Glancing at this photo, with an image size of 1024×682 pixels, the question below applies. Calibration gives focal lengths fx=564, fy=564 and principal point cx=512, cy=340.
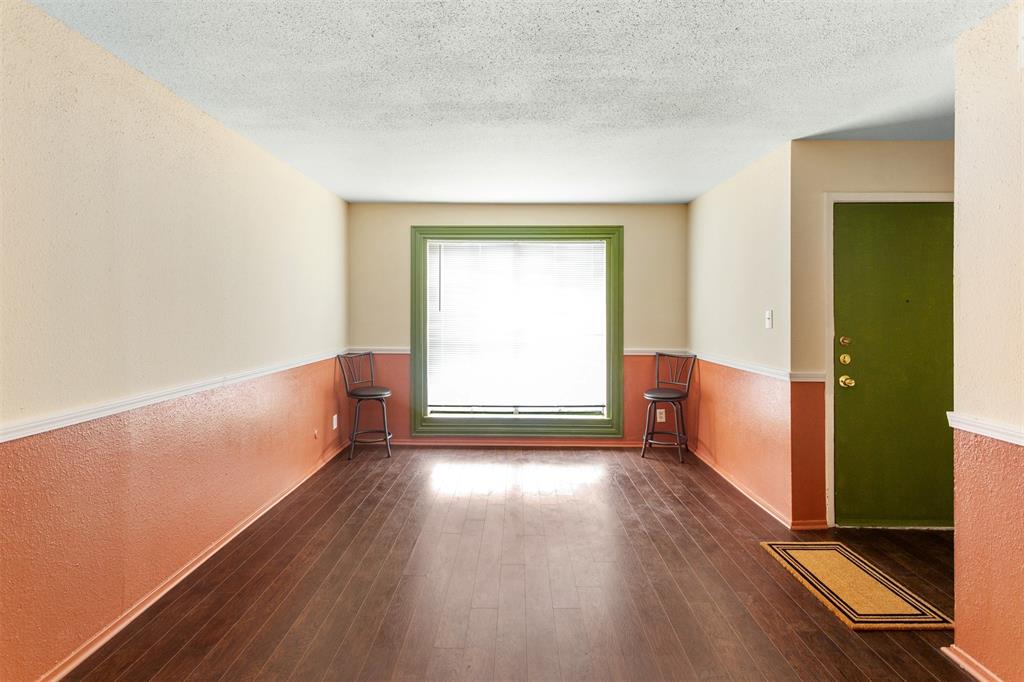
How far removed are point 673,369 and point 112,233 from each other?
4736 mm

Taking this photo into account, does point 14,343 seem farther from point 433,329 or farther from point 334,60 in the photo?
point 433,329

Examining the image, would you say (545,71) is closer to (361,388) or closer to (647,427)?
(361,388)

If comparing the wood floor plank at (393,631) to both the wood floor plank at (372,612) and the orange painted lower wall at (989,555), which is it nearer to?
the wood floor plank at (372,612)

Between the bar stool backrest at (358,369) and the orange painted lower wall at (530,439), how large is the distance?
0.16 metres

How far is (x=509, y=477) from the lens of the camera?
4.60 metres

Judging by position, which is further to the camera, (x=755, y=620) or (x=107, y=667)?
(x=755, y=620)

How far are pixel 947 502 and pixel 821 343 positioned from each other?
123 cm

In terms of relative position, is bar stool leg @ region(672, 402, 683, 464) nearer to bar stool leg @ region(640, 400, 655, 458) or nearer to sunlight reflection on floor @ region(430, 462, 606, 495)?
bar stool leg @ region(640, 400, 655, 458)

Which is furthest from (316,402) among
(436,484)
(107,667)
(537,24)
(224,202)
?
(537,24)

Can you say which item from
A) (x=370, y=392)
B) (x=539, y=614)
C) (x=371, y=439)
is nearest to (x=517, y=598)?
(x=539, y=614)

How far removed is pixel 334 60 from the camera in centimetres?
242

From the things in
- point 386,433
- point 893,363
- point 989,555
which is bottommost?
point 386,433

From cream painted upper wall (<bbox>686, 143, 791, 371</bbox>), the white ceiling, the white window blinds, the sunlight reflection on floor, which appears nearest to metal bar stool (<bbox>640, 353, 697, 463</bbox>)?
cream painted upper wall (<bbox>686, 143, 791, 371</bbox>)

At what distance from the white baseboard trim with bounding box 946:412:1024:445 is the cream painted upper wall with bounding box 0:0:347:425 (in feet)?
11.3
